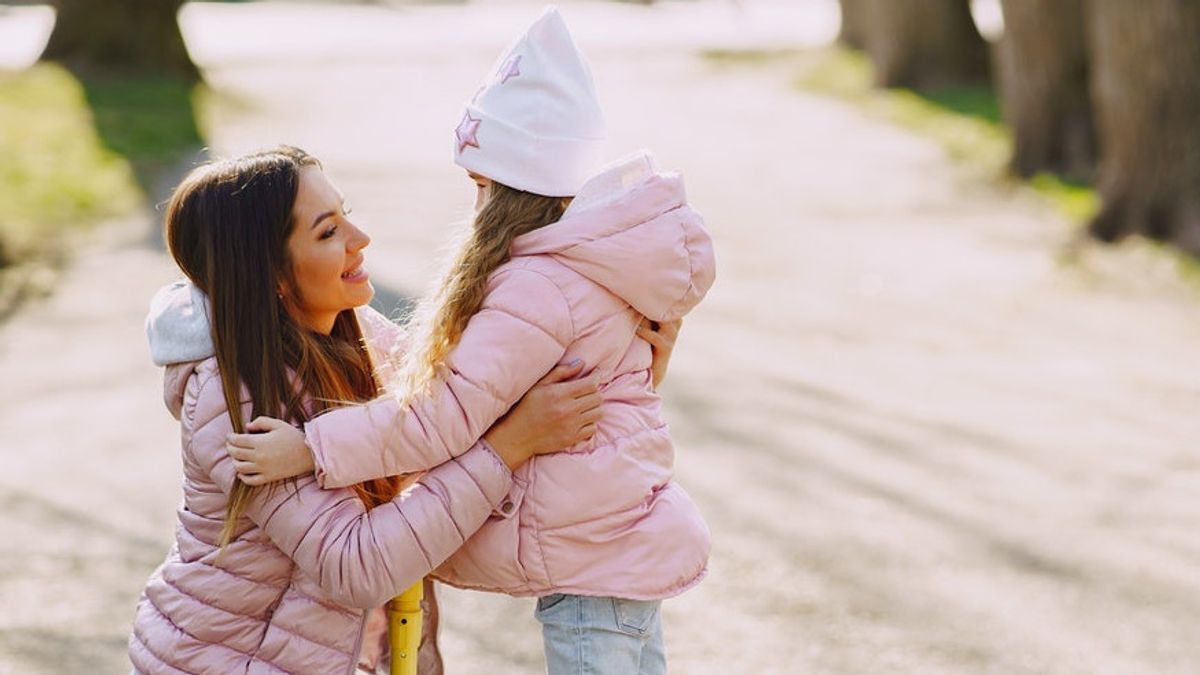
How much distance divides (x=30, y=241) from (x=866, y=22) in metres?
14.9

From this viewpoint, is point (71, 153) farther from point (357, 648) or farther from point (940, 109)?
point (357, 648)

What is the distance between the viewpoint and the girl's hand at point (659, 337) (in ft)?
9.14

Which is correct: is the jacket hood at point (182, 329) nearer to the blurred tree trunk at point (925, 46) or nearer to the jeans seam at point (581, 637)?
the jeans seam at point (581, 637)

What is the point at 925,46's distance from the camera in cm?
1866

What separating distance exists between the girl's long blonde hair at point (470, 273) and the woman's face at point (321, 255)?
13cm

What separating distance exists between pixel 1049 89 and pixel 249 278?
36.1ft

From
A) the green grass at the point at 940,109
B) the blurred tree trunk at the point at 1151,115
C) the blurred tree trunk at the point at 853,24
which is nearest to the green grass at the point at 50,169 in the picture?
the blurred tree trunk at the point at 1151,115

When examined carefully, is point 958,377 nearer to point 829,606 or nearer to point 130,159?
point 829,606

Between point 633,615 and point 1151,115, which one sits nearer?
point 633,615

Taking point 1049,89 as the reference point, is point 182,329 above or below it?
above

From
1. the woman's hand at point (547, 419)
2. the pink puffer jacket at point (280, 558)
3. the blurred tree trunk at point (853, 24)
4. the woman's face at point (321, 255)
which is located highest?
the woman's face at point (321, 255)

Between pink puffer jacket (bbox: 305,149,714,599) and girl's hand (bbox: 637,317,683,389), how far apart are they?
0.12 feet

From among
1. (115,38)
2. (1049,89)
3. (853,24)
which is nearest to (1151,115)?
(1049,89)

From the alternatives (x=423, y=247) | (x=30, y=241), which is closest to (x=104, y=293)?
(x=30, y=241)
